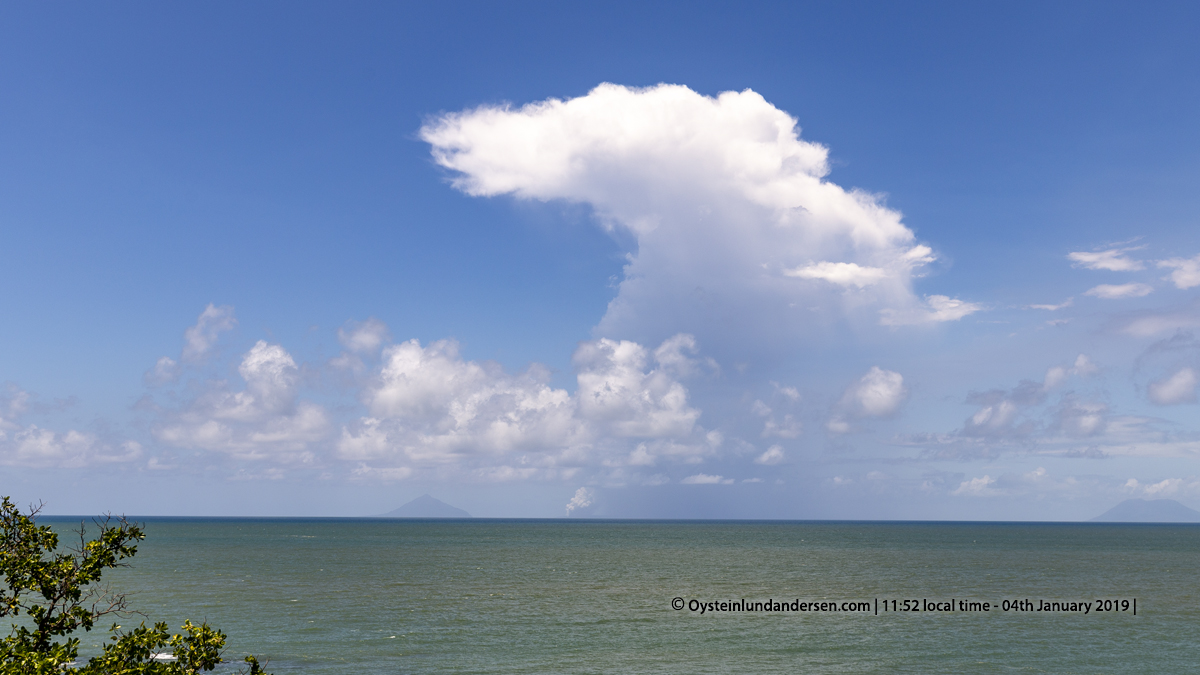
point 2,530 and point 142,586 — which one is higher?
point 2,530

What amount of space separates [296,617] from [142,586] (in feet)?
134

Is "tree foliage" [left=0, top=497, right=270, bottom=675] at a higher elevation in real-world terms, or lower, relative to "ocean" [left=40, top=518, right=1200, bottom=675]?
higher

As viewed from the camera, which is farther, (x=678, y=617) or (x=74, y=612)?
(x=678, y=617)

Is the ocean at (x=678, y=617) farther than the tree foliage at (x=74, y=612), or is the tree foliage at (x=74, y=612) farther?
the ocean at (x=678, y=617)

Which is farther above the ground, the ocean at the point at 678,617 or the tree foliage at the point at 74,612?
the tree foliage at the point at 74,612

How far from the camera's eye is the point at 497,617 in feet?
234

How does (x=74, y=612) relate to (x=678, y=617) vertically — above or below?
above

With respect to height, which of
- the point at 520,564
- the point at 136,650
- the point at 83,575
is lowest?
the point at 520,564

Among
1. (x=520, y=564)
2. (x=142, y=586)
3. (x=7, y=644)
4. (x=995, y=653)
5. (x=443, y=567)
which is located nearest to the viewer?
(x=7, y=644)

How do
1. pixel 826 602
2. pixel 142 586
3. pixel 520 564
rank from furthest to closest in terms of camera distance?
pixel 520 564, pixel 142 586, pixel 826 602

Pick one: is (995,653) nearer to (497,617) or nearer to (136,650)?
(497,617)

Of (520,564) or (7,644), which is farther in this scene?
(520,564)

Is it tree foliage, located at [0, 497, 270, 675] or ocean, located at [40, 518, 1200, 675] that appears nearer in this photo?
tree foliage, located at [0, 497, 270, 675]

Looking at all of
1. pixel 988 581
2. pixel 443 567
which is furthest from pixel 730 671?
pixel 443 567
